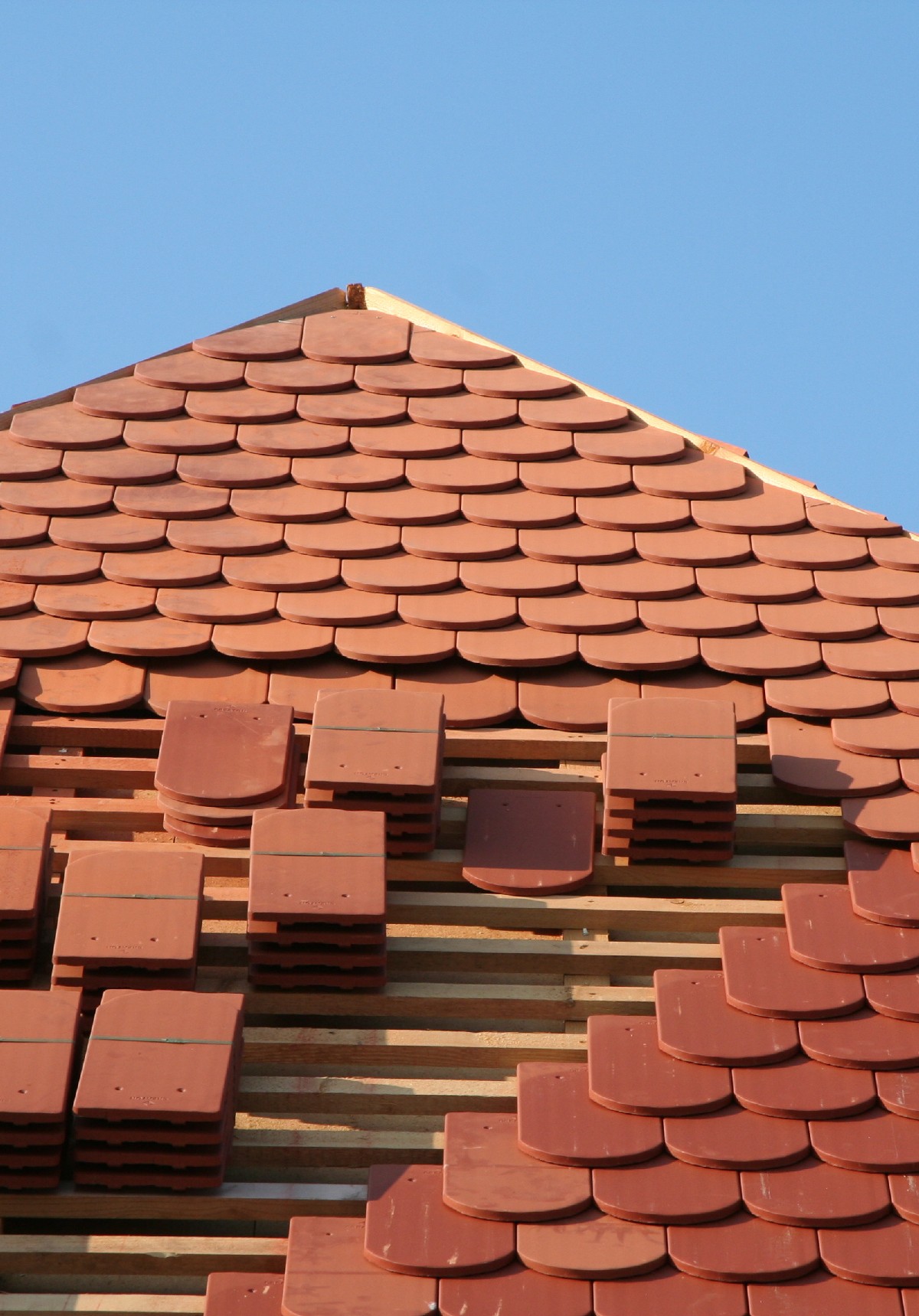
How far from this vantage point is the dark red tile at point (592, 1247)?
18.2 ft

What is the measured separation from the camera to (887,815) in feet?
23.2

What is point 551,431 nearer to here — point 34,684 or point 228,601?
point 228,601

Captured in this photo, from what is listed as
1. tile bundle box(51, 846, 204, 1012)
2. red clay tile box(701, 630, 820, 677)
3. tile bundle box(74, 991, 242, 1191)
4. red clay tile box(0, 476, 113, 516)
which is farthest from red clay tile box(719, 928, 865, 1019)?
red clay tile box(0, 476, 113, 516)

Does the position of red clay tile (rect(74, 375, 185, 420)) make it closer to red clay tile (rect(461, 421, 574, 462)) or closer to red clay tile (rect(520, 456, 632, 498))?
red clay tile (rect(461, 421, 574, 462))

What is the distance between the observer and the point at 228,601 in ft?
25.3

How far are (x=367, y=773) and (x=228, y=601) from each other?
3.91 ft

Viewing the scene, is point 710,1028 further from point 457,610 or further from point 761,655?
point 457,610

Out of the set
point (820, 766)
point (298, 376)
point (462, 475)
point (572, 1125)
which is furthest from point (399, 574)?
point (572, 1125)

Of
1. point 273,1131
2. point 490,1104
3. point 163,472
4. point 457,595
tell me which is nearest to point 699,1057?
point 490,1104

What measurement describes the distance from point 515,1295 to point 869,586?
11.2 ft

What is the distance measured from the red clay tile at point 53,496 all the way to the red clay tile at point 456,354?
4.85 ft

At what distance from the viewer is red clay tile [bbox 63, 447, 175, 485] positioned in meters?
8.14

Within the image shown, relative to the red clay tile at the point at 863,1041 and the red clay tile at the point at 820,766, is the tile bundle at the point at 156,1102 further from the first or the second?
the red clay tile at the point at 820,766

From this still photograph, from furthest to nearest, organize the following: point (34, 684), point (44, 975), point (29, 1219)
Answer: point (34, 684) < point (44, 975) < point (29, 1219)
